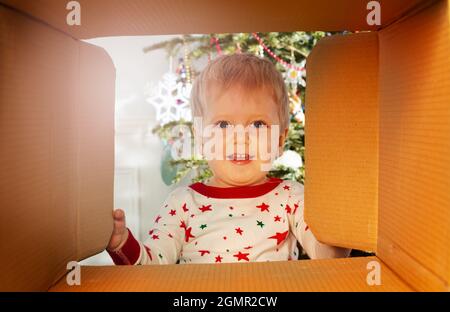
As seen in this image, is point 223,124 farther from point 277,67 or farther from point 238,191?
point 277,67

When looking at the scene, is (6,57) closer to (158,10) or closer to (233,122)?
(158,10)

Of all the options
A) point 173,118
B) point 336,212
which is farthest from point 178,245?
point 173,118

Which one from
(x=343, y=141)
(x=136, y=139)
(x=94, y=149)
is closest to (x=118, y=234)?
(x=94, y=149)

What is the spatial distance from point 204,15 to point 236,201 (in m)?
0.43

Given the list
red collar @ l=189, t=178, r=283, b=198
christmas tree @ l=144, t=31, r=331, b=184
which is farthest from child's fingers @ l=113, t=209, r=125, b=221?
christmas tree @ l=144, t=31, r=331, b=184

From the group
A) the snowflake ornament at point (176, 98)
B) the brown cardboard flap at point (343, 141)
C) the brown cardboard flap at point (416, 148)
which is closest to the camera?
the brown cardboard flap at point (416, 148)

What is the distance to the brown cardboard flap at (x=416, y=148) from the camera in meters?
0.46

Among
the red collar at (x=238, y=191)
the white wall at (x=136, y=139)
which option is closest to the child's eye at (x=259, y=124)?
the red collar at (x=238, y=191)

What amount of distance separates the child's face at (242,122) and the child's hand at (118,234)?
0.25m

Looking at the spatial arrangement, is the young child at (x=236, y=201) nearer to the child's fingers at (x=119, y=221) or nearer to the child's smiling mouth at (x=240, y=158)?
the child's smiling mouth at (x=240, y=158)

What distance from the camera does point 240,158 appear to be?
95 centimetres

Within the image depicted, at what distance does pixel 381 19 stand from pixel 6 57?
42 centimetres

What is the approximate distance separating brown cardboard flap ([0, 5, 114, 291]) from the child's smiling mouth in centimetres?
27
